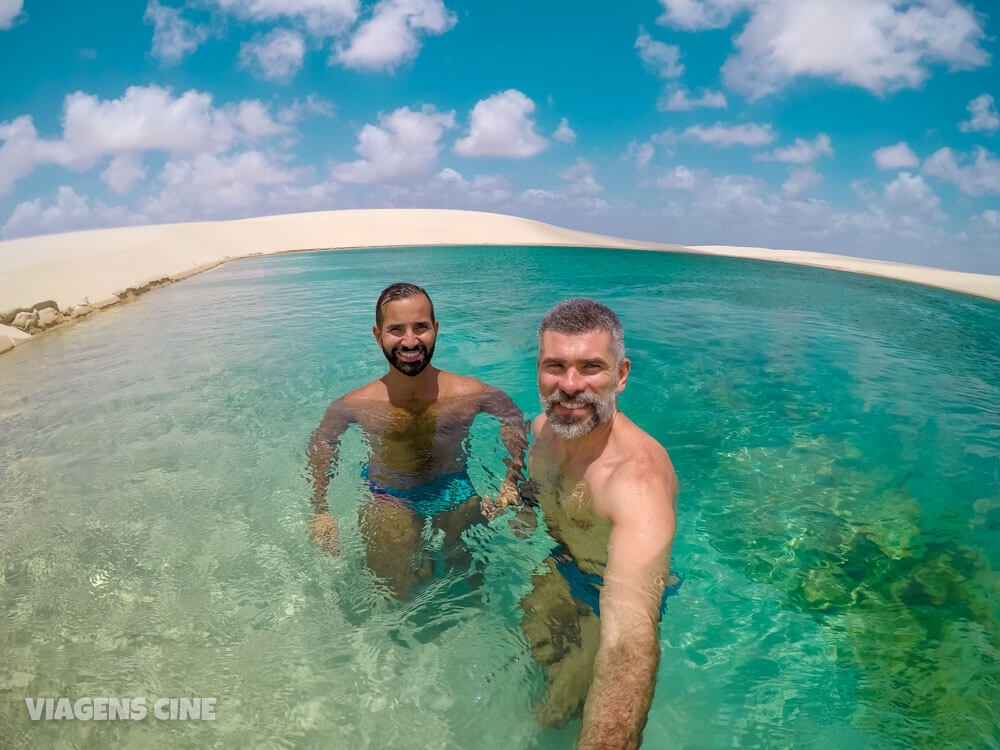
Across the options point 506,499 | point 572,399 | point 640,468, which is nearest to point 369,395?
point 506,499

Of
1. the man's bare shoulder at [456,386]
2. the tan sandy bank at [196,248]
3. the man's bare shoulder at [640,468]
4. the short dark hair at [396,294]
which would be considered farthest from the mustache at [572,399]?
the tan sandy bank at [196,248]

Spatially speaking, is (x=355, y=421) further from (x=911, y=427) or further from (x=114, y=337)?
A: (x=114, y=337)

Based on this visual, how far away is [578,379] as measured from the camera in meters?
2.13

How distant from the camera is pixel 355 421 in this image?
138 inches

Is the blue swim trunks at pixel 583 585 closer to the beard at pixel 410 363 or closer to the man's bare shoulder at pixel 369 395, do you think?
the beard at pixel 410 363

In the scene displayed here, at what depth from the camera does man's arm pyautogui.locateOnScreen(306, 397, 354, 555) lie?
302cm

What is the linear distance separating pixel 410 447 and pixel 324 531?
747 mm

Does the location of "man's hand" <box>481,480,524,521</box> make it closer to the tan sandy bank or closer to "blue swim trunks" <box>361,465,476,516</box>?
"blue swim trunks" <box>361,465,476,516</box>

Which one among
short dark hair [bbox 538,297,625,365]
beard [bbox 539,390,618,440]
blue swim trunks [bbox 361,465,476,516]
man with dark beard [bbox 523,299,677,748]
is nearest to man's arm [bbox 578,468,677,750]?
man with dark beard [bbox 523,299,677,748]

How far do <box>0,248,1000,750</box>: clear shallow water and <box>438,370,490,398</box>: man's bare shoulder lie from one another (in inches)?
36.8

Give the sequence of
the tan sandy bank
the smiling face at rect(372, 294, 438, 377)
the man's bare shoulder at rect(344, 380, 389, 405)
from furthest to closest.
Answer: the tan sandy bank → the man's bare shoulder at rect(344, 380, 389, 405) → the smiling face at rect(372, 294, 438, 377)

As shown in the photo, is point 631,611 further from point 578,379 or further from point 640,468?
point 578,379

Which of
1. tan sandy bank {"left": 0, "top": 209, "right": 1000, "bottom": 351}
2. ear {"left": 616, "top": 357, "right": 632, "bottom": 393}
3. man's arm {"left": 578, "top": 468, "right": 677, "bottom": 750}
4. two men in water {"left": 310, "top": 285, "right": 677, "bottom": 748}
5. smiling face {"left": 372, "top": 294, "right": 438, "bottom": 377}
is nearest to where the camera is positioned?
man's arm {"left": 578, "top": 468, "right": 677, "bottom": 750}

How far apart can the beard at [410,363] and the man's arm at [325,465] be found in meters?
0.50
